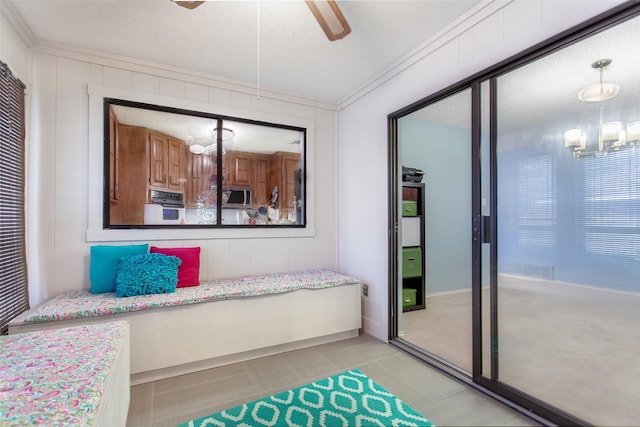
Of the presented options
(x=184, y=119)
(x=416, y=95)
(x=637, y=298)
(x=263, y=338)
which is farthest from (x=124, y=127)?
(x=637, y=298)

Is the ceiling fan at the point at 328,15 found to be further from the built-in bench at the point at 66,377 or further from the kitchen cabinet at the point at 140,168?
the built-in bench at the point at 66,377

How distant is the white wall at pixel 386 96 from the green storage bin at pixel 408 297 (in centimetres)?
80

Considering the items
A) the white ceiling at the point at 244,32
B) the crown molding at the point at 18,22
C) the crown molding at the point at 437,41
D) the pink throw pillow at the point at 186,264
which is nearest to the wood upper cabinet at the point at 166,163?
the pink throw pillow at the point at 186,264

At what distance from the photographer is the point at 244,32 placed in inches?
88.2

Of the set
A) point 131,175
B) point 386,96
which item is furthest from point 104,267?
point 386,96

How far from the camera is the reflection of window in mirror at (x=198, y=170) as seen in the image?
8.64ft

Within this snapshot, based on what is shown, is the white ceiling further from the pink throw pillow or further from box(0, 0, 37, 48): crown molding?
the pink throw pillow

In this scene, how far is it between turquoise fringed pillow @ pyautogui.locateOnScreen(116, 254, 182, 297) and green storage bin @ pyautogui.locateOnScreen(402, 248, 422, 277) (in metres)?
2.60

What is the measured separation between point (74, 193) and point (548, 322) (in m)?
3.67

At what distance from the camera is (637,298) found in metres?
1.82

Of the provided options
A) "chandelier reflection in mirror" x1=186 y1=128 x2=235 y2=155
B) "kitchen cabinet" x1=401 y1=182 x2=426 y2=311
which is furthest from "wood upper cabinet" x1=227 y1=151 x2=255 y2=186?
"kitchen cabinet" x1=401 y1=182 x2=426 y2=311

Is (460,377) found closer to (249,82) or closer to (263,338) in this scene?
(263,338)

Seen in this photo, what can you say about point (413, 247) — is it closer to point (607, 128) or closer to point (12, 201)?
point (607, 128)

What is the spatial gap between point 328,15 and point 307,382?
238 cm
